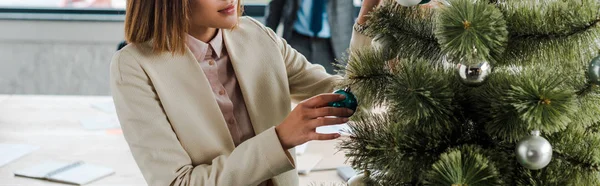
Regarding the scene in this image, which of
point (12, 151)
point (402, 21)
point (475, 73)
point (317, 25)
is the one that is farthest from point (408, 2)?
point (317, 25)

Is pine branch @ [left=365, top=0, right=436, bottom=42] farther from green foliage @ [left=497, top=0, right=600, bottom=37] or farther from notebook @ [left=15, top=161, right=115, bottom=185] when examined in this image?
notebook @ [left=15, top=161, right=115, bottom=185]

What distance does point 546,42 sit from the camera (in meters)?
0.93

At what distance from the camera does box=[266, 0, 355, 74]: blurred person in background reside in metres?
4.14

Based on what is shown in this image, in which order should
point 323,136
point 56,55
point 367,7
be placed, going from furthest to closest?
point 56,55, point 367,7, point 323,136

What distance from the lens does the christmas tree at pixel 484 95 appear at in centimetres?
88

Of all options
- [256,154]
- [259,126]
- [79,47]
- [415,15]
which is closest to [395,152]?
[415,15]

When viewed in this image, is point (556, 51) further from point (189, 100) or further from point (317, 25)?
point (317, 25)

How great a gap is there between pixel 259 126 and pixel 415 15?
1.59 feet

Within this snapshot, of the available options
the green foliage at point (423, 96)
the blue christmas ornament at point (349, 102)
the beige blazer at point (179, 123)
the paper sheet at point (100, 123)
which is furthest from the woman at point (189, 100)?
the paper sheet at point (100, 123)

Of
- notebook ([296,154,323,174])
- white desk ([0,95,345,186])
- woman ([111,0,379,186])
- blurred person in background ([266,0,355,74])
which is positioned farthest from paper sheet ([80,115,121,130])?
blurred person in background ([266,0,355,74])

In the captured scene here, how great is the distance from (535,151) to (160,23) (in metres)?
0.71

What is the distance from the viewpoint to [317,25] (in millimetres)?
4203

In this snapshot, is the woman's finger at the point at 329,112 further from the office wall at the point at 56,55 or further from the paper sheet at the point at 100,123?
the office wall at the point at 56,55

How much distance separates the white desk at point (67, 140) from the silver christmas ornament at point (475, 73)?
75 cm
